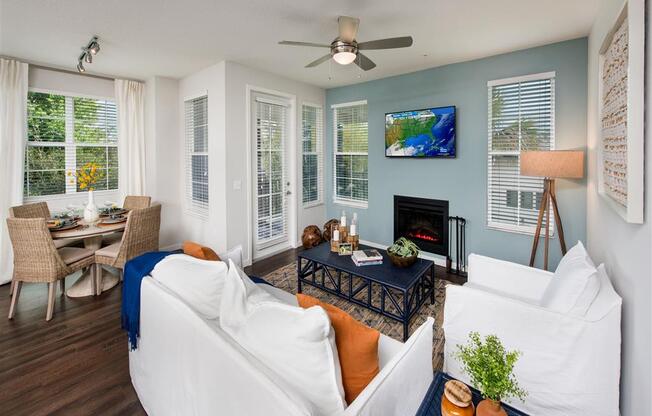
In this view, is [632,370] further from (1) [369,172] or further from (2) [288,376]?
(1) [369,172]

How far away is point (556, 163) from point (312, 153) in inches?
137

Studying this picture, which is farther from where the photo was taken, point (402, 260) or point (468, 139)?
point (468, 139)

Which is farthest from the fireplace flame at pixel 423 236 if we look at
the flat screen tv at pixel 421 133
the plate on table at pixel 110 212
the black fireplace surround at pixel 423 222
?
the plate on table at pixel 110 212

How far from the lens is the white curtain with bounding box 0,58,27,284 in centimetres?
357

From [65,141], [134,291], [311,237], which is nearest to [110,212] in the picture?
[65,141]

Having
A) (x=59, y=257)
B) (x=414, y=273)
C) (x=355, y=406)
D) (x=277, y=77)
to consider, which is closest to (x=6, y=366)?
(x=59, y=257)

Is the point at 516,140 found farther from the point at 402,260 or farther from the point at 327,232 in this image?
the point at 327,232

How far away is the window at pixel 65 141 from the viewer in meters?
3.96

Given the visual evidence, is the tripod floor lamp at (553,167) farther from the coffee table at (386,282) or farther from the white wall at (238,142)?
the white wall at (238,142)

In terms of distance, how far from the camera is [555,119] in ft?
11.0

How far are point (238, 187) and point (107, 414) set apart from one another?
277 cm

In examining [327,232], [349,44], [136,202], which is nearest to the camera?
[349,44]

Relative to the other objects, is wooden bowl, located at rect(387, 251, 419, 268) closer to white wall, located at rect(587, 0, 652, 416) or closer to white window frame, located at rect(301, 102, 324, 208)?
white wall, located at rect(587, 0, 652, 416)

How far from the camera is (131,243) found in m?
3.30
